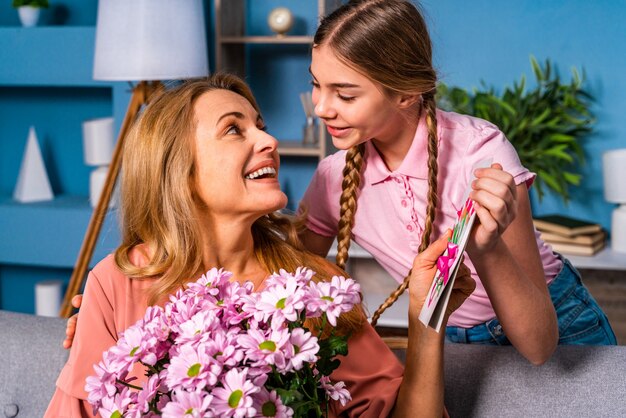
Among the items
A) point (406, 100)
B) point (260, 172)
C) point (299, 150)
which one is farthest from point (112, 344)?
point (299, 150)

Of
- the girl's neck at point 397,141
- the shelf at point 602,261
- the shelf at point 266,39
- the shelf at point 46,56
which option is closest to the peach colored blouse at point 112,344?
the girl's neck at point 397,141

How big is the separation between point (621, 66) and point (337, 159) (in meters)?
2.11

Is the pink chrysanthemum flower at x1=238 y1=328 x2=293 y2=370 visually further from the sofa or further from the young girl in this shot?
the sofa

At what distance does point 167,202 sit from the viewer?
1593 mm

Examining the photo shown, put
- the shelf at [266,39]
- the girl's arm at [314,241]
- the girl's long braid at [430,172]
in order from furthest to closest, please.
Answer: the shelf at [266,39], the girl's arm at [314,241], the girl's long braid at [430,172]

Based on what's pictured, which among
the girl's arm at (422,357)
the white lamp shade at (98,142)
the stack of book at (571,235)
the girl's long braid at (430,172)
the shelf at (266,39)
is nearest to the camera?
the girl's arm at (422,357)

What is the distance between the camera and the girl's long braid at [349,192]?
5.90 ft

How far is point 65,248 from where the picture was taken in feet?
12.5

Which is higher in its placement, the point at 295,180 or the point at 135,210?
the point at 135,210

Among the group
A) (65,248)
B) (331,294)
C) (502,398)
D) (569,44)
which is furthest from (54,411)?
(569,44)

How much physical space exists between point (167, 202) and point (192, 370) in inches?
26.5

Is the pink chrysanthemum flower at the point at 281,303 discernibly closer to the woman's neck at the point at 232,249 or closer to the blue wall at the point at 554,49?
the woman's neck at the point at 232,249

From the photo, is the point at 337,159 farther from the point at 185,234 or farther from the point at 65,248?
the point at 65,248

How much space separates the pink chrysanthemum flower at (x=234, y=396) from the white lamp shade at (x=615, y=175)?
8.68 feet
